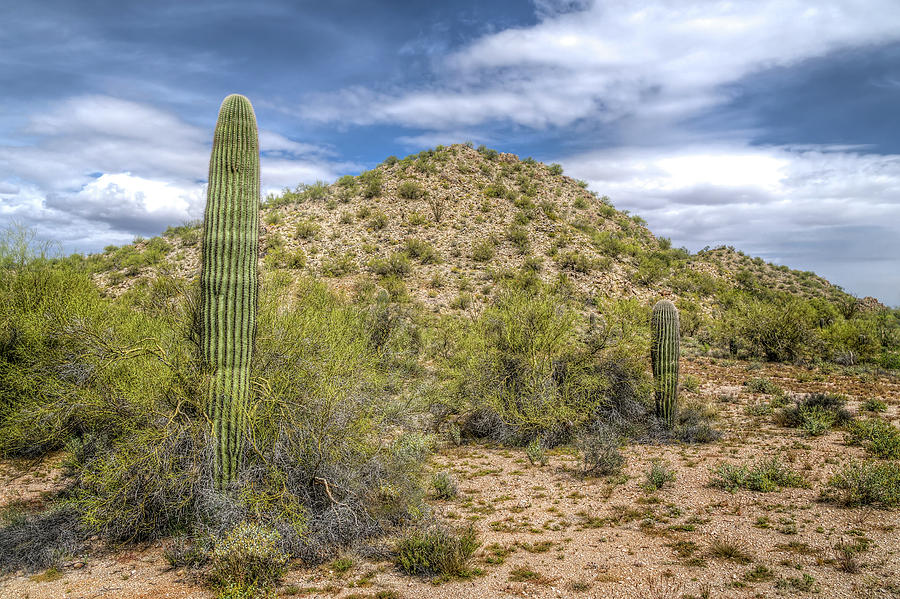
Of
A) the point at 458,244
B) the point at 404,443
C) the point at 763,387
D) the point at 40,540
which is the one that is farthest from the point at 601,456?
the point at 458,244

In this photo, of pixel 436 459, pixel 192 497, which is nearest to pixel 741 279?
pixel 436 459

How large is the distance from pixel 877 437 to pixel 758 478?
3.63 meters

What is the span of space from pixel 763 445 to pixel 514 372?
5309 millimetres

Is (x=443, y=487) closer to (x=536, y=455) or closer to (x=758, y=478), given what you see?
(x=536, y=455)

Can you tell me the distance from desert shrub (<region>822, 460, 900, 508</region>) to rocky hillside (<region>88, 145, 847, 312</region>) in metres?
18.1

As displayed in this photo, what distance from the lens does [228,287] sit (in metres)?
6.49

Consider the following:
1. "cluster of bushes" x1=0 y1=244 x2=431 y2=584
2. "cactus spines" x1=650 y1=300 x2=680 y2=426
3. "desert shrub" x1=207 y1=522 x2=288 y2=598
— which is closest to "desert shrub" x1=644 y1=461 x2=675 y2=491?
"cactus spines" x1=650 y1=300 x2=680 y2=426

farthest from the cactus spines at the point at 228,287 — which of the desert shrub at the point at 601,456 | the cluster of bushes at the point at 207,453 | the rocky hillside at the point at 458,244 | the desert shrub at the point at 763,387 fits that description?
the rocky hillside at the point at 458,244

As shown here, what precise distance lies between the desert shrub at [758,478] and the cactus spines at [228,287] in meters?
7.38

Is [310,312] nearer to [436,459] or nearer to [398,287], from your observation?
[436,459]

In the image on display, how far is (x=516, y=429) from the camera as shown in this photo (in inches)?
453

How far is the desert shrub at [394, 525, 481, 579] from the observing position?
5621 millimetres

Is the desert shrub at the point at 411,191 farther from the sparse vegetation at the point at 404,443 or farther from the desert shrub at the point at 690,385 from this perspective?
the desert shrub at the point at 690,385

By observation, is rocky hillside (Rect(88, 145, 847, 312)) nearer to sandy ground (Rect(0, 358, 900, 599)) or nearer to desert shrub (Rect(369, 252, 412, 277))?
desert shrub (Rect(369, 252, 412, 277))
